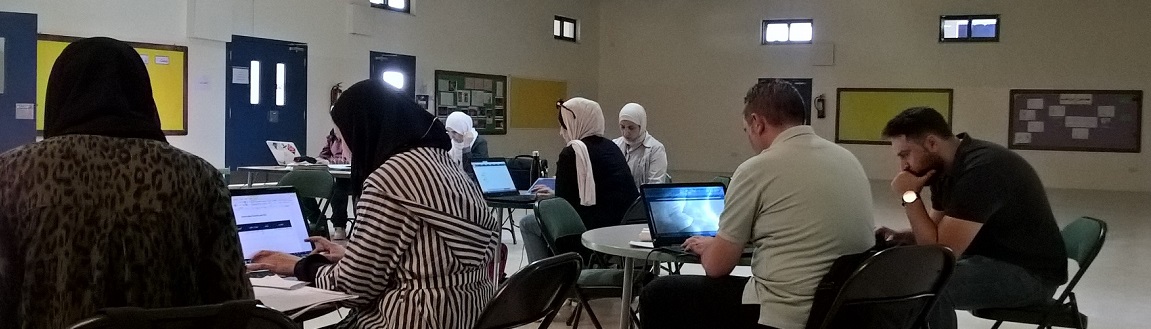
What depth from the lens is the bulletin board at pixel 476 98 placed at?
13430 millimetres

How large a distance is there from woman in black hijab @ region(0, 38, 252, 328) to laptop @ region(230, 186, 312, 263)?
2.95 feet

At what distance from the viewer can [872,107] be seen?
15570mm

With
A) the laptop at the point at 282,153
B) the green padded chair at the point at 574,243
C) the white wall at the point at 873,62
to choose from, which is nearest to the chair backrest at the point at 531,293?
the green padded chair at the point at 574,243

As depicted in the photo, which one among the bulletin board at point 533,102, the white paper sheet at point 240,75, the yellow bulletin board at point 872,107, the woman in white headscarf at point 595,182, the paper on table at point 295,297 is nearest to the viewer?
the paper on table at point 295,297

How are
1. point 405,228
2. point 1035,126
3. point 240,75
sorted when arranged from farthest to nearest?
point 1035,126, point 240,75, point 405,228

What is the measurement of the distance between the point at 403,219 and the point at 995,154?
2099 millimetres

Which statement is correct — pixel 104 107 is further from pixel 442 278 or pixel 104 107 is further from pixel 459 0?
pixel 459 0

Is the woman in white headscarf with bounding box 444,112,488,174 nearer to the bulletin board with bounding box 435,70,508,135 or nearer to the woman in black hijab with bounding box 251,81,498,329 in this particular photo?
the bulletin board with bounding box 435,70,508,135

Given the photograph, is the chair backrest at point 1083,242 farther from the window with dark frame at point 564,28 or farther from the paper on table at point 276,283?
the window with dark frame at point 564,28

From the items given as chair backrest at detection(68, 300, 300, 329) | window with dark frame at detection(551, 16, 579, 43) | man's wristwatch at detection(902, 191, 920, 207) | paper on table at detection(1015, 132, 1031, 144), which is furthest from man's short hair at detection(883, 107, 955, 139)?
paper on table at detection(1015, 132, 1031, 144)

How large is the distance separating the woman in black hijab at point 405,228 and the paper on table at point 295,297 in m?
0.04

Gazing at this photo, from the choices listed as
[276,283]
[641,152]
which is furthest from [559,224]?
[641,152]

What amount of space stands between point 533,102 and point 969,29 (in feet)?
21.8

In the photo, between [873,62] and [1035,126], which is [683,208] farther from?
[1035,126]
